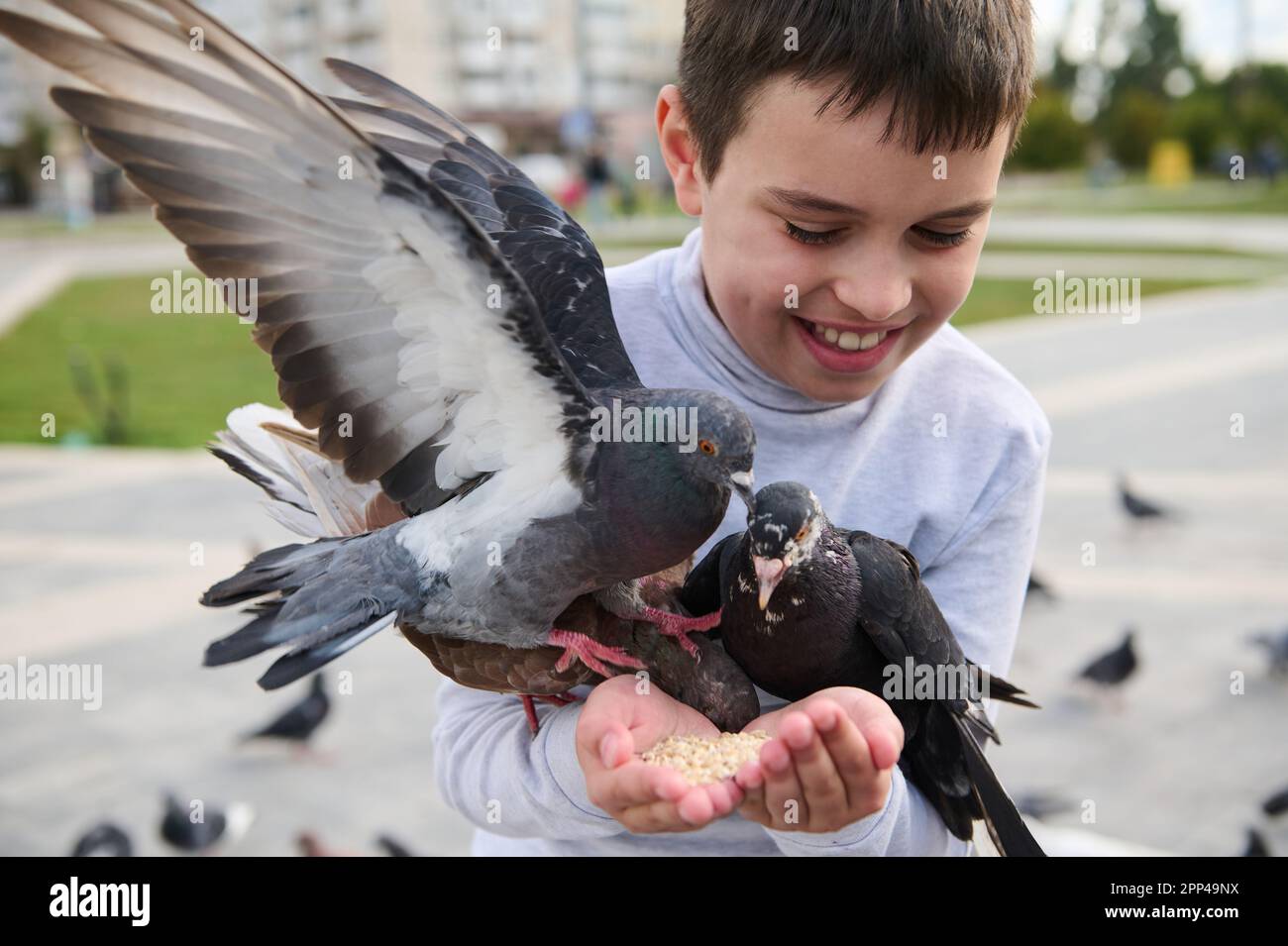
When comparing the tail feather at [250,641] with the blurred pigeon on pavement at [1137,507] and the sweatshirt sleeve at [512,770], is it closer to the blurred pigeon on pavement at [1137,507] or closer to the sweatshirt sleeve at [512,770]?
the sweatshirt sleeve at [512,770]

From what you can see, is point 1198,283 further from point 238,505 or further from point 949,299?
point 949,299

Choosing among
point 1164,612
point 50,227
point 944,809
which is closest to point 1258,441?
point 1164,612

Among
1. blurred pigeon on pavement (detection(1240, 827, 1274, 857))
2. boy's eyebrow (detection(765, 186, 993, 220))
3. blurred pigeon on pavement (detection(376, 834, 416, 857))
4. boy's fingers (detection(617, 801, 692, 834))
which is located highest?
boy's eyebrow (detection(765, 186, 993, 220))

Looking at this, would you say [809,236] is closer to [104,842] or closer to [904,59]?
[904,59]

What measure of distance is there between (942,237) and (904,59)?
0.28 metres

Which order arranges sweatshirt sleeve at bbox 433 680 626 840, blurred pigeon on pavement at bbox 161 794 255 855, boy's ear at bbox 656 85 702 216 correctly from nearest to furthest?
sweatshirt sleeve at bbox 433 680 626 840 → boy's ear at bbox 656 85 702 216 → blurred pigeon on pavement at bbox 161 794 255 855

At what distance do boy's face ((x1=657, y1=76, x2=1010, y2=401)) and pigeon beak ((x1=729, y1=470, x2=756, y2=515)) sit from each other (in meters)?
0.33

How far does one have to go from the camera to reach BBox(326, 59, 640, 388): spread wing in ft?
6.33

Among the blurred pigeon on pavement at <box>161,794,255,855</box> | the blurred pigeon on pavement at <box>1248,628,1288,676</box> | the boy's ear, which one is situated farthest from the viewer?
the blurred pigeon on pavement at <box>1248,628,1288,676</box>

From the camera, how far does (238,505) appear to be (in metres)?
7.93

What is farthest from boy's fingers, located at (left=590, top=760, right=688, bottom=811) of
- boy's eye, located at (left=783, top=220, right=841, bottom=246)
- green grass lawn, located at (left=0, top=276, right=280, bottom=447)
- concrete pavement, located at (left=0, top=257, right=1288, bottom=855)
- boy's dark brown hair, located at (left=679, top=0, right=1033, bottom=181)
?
green grass lawn, located at (left=0, top=276, right=280, bottom=447)

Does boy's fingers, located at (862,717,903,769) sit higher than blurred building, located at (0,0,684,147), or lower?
lower

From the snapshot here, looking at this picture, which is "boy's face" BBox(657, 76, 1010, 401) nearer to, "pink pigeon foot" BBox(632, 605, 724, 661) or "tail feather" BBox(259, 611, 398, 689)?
"pink pigeon foot" BBox(632, 605, 724, 661)

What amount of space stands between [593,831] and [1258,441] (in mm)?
8175
